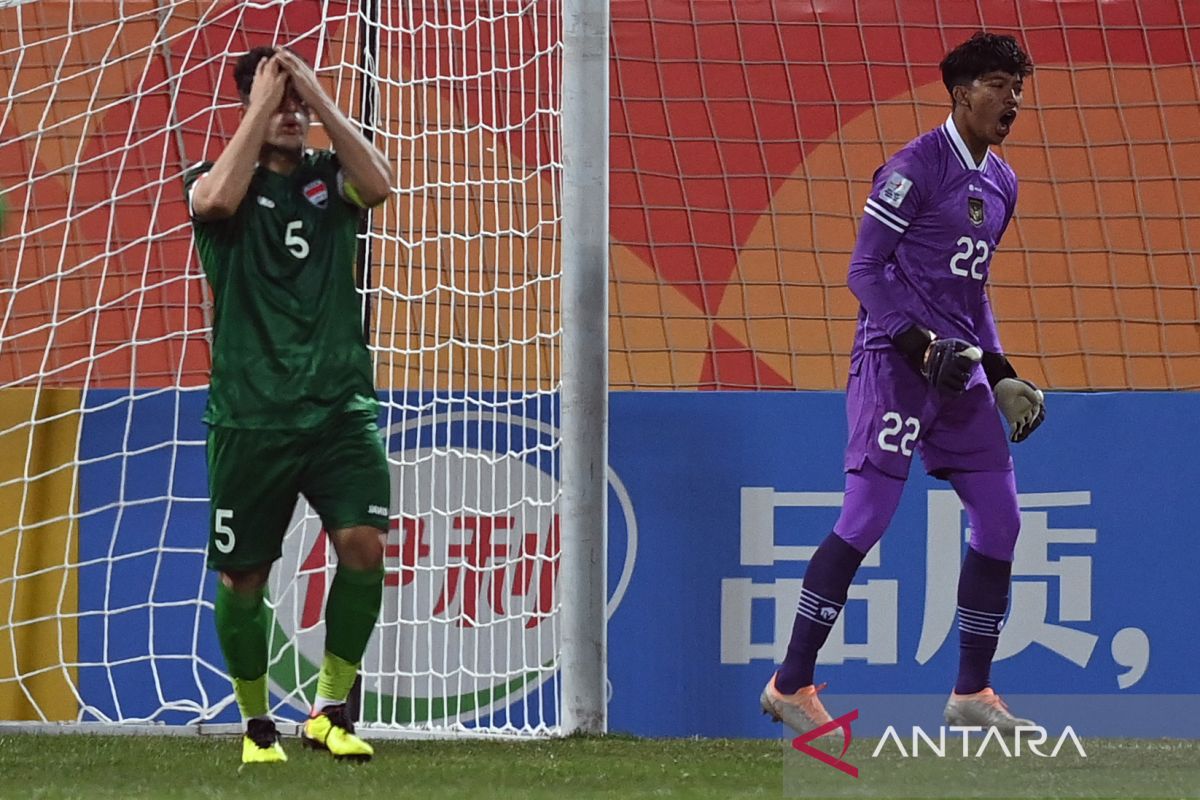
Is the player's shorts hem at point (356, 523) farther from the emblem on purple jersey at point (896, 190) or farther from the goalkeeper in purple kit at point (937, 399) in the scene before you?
the emblem on purple jersey at point (896, 190)

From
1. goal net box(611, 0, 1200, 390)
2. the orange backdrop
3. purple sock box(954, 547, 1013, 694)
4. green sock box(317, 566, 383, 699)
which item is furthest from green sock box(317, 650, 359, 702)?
goal net box(611, 0, 1200, 390)

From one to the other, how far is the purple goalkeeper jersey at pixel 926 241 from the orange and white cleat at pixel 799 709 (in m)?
0.73

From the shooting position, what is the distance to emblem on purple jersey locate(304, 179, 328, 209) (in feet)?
10.3

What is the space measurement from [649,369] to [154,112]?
1.96m

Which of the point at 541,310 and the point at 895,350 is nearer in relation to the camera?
the point at 895,350

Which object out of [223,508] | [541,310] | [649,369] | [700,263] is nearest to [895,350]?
[541,310]

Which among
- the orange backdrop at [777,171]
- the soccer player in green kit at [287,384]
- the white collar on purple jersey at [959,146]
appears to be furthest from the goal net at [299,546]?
the orange backdrop at [777,171]

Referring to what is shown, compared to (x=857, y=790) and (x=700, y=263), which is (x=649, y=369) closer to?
(x=700, y=263)

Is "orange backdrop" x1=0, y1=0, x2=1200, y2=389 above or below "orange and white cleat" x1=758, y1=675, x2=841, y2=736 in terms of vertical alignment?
above

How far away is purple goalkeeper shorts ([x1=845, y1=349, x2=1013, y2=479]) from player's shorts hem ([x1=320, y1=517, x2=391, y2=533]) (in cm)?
100

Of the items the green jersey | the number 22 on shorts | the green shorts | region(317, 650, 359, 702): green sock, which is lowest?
region(317, 650, 359, 702): green sock

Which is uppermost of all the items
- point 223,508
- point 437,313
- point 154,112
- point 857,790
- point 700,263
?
point 154,112

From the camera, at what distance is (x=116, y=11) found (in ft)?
17.6

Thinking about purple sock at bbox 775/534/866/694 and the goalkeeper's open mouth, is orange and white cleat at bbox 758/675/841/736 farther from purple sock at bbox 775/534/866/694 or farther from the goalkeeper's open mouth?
the goalkeeper's open mouth
